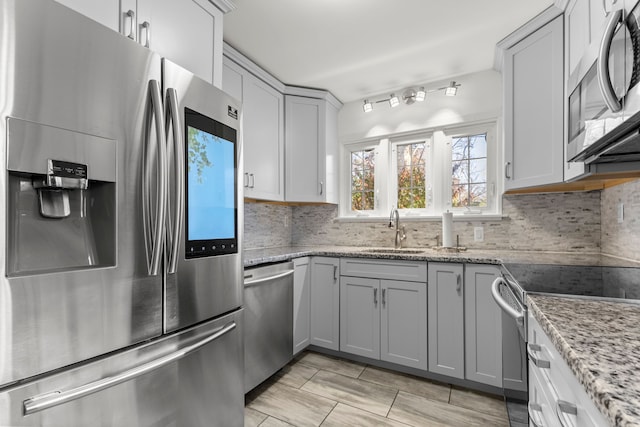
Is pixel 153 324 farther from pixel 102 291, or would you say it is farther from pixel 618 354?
pixel 618 354

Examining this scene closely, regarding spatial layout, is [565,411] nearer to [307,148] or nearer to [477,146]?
[477,146]

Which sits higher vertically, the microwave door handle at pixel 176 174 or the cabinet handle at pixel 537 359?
the microwave door handle at pixel 176 174

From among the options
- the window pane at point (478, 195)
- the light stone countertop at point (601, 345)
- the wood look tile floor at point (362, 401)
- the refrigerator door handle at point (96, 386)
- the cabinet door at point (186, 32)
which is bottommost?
the wood look tile floor at point (362, 401)

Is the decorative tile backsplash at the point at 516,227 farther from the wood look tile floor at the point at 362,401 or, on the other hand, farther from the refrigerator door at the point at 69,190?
the refrigerator door at the point at 69,190

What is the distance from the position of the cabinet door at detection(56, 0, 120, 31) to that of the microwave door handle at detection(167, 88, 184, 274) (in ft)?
1.43

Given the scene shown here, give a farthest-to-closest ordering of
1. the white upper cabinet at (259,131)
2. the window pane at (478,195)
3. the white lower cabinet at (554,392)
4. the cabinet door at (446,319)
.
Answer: the window pane at (478,195) → the white upper cabinet at (259,131) → the cabinet door at (446,319) → the white lower cabinet at (554,392)

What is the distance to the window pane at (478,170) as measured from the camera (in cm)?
278

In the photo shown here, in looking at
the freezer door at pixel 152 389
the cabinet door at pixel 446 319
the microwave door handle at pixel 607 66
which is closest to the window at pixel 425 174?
the cabinet door at pixel 446 319

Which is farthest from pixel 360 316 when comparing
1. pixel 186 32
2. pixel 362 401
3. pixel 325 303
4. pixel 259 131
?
pixel 186 32

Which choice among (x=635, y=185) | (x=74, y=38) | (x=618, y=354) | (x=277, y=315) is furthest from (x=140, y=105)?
(x=635, y=185)

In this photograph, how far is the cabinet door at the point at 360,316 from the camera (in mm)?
2463

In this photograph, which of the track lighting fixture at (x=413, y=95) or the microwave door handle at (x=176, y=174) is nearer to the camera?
the microwave door handle at (x=176, y=174)

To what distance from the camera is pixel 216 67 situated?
177 centimetres

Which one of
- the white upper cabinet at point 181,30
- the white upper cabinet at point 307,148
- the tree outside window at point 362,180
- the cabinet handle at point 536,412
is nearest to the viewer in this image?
the cabinet handle at point 536,412
